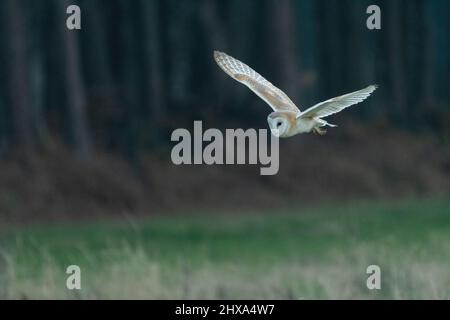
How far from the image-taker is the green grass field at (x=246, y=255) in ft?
43.2

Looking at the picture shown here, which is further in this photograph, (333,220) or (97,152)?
(97,152)

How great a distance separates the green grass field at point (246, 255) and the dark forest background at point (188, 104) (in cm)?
158

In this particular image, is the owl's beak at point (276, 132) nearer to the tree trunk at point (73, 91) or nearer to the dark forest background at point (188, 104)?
the dark forest background at point (188, 104)

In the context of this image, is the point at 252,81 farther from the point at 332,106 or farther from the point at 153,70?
the point at 153,70

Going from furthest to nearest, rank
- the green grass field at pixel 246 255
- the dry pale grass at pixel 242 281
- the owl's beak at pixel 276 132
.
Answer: the green grass field at pixel 246 255 → the dry pale grass at pixel 242 281 → the owl's beak at pixel 276 132

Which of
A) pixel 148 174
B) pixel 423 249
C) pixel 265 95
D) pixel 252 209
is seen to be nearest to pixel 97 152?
pixel 148 174

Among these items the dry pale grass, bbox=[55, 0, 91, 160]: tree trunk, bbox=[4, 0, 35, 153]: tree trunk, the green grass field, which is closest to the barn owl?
the dry pale grass

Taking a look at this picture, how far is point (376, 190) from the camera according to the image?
30.4 meters

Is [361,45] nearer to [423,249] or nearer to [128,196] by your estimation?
[128,196]

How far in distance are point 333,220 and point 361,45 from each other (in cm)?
1570

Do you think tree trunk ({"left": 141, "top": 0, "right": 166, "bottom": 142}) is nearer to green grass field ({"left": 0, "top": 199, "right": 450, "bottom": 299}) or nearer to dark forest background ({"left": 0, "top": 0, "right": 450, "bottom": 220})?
dark forest background ({"left": 0, "top": 0, "right": 450, "bottom": 220})

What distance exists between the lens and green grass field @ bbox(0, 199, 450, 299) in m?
13.2

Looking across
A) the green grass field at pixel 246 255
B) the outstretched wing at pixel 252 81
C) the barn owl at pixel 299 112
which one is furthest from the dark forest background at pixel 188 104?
the barn owl at pixel 299 112

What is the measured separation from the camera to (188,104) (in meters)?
35.6
